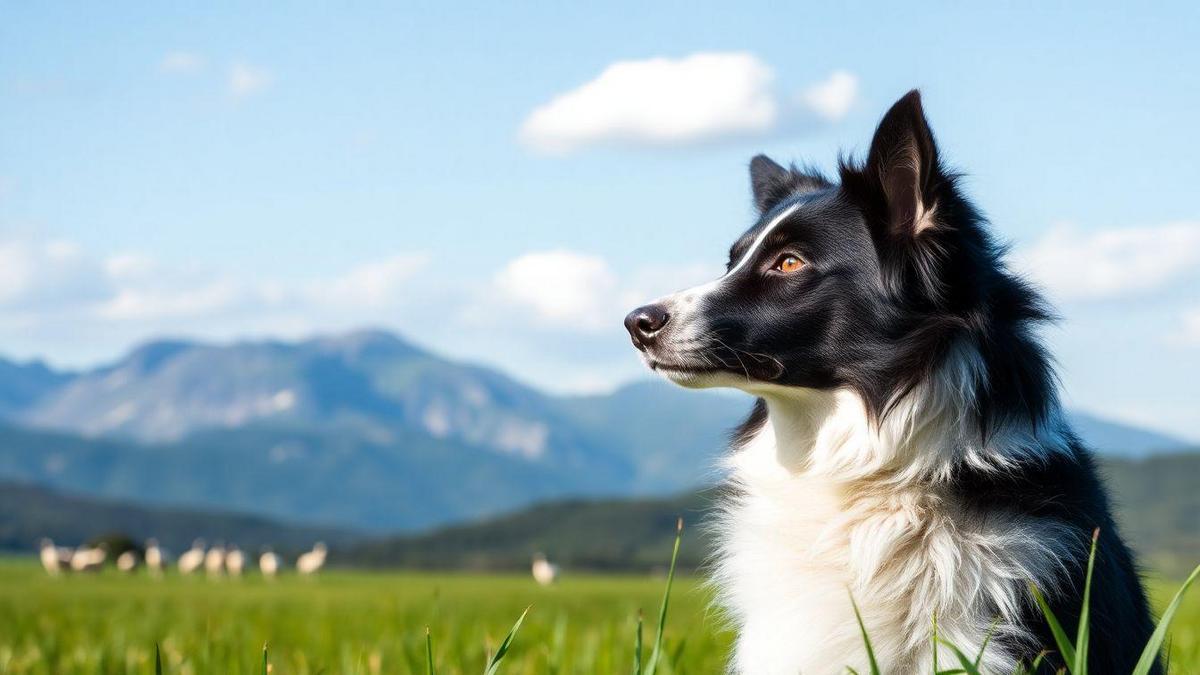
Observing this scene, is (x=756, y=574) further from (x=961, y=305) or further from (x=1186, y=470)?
(x=1186, y=470)

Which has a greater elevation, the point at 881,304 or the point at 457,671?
the point at 881,304

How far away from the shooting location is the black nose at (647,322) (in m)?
3.97

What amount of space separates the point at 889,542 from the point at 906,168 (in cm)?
121

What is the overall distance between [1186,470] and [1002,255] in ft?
505

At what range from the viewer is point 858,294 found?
3.85m

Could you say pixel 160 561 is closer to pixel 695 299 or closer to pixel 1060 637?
pixel 695 299

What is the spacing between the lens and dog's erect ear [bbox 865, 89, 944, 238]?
371cm

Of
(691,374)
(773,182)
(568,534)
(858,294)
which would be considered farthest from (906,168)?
(568,534)

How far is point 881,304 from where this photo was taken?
12.5ft

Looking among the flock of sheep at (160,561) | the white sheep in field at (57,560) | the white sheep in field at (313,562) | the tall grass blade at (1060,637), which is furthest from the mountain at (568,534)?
the tall grass blade at (1060,637)

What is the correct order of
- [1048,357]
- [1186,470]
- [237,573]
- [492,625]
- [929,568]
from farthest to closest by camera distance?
[1186,470], [237,573], [492,625], [1048,357], [929,568]

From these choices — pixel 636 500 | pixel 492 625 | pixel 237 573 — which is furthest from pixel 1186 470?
pixel 492 625

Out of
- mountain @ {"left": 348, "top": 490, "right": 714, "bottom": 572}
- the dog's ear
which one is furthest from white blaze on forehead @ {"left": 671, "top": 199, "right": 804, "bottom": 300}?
mountain @ {"left": 348, "top": 490, "right": 714, "bottom": 572}

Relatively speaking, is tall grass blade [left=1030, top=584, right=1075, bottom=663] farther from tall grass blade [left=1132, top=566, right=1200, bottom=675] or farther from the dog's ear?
the dog's ear
